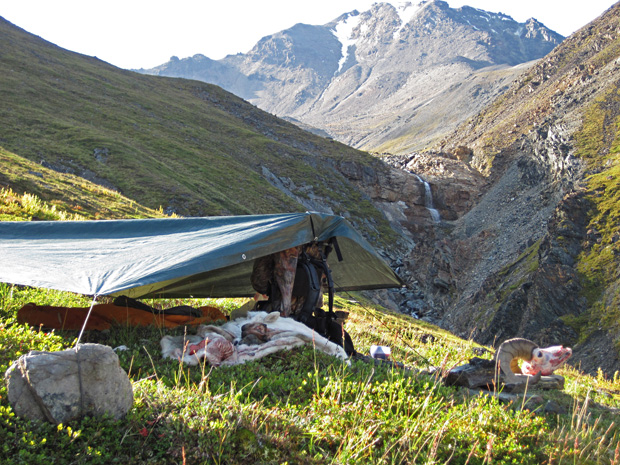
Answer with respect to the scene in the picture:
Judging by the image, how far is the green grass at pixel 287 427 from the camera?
373 cm

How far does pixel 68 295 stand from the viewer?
9250mm

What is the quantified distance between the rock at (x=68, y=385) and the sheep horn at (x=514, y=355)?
5.64 metres

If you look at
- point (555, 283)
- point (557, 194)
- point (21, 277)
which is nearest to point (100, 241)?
point (21, 277)

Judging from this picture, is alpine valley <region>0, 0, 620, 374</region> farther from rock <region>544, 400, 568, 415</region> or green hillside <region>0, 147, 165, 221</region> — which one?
rock <region>544, 400, 568, 415</region>

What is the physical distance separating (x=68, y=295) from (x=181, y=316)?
2604 millimetres

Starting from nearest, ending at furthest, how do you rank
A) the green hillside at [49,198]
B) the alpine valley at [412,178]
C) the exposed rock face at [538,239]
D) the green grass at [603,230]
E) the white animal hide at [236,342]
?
the white animal hide at [236,342], the green hillside at [49,198], the green grass at [603,230], the exposed rock face at [538,239], the alpine valley at [412,178]

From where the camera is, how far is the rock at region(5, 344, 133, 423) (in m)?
3.76

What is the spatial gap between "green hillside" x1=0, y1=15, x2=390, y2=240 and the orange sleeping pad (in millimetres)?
20652

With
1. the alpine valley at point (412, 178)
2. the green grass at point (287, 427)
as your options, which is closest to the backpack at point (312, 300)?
the green grass at point (287, 427)

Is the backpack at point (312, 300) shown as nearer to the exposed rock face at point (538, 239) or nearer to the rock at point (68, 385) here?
the exposed rock face at point (538, 239)

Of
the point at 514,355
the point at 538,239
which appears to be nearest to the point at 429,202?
the point at 538,239

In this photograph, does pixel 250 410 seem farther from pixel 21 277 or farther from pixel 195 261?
pixel 21 277

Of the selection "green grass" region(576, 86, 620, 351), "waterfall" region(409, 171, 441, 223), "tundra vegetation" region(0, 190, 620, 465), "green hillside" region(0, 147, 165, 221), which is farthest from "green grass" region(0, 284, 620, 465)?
"waterfall" region(409, 171, 441, 223)

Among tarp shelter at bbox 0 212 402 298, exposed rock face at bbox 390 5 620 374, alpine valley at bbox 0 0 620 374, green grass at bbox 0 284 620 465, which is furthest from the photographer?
alpine valley at bbox 0 0 620 374
